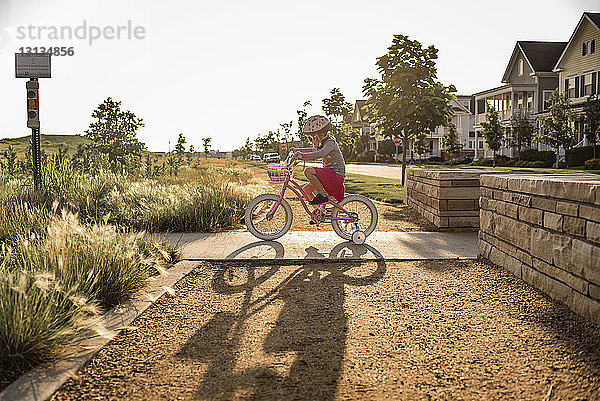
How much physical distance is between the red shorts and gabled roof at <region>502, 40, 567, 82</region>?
48.7m

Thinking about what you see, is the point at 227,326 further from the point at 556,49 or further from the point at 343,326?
the point at 556,49

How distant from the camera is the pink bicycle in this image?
8.13 metres

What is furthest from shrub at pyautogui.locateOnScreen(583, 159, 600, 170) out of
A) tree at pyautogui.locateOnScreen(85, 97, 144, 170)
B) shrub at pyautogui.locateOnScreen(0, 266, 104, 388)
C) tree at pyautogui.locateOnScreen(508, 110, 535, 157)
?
shrub at pyautogui.locateOnScreen(0, 266, 104, 388)

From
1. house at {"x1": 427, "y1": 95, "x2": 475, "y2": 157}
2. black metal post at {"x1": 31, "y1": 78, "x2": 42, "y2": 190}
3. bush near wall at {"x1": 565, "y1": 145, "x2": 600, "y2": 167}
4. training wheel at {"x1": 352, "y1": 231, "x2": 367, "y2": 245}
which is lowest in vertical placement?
training wheel at {"x1": 352, "y1": 231, "x2": 367, "y2": 245}

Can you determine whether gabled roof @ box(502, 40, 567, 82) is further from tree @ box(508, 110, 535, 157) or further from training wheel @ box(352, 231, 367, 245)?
training wheel @ box(352, 231, 367, 245)

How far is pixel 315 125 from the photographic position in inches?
314

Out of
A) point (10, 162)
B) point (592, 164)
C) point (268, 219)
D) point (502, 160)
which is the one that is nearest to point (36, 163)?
point (10, 162)

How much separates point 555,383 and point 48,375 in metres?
3.13

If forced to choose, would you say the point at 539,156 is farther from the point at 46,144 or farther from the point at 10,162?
the point at 46,144

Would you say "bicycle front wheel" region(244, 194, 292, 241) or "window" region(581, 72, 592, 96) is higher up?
"window" region(581, 72, 592, 96)

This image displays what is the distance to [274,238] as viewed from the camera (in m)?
8.34

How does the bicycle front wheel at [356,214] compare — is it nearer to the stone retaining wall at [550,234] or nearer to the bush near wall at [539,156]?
the stone retaining wall at [550,234]

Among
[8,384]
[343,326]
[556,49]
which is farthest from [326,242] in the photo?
[556,49]

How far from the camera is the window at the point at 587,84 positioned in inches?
1635
